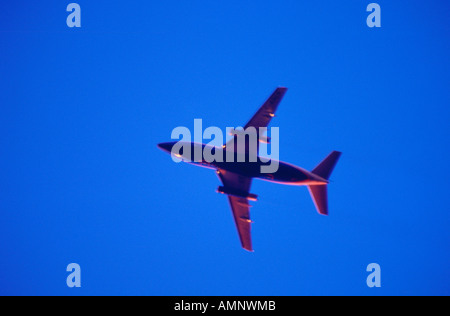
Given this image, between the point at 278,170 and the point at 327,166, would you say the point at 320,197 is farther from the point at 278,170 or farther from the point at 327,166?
the point at 278,170

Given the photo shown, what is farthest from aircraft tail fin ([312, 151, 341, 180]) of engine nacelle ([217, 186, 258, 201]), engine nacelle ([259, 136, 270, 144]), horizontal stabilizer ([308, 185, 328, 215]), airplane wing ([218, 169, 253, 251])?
airplane wing ([218, 169, 253, 251])

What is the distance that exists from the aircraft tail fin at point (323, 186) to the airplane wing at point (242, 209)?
5.83 meters

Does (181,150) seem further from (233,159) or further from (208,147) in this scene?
(233,159)

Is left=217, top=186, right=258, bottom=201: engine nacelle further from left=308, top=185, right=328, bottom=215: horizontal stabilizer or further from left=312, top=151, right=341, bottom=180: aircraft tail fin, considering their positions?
left=312, top=151, right=341, bottom=180: aircraft tail fin

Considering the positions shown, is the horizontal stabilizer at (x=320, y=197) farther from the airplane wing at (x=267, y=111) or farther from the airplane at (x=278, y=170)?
the airplane wing at (x=267, y=111)

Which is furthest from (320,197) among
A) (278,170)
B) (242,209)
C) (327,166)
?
(242,209)

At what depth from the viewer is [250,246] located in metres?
31.0

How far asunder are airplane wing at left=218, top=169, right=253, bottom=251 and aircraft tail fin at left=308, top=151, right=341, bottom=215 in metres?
5.83

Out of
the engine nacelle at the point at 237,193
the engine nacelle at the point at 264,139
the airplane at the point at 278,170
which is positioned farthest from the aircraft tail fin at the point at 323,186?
the engine nacelle at the point at 237,193

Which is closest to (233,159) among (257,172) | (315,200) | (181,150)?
(257,172)

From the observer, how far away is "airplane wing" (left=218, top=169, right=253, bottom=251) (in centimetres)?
3000

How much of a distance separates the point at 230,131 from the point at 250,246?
1098cm

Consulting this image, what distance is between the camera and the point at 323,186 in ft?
88.2
